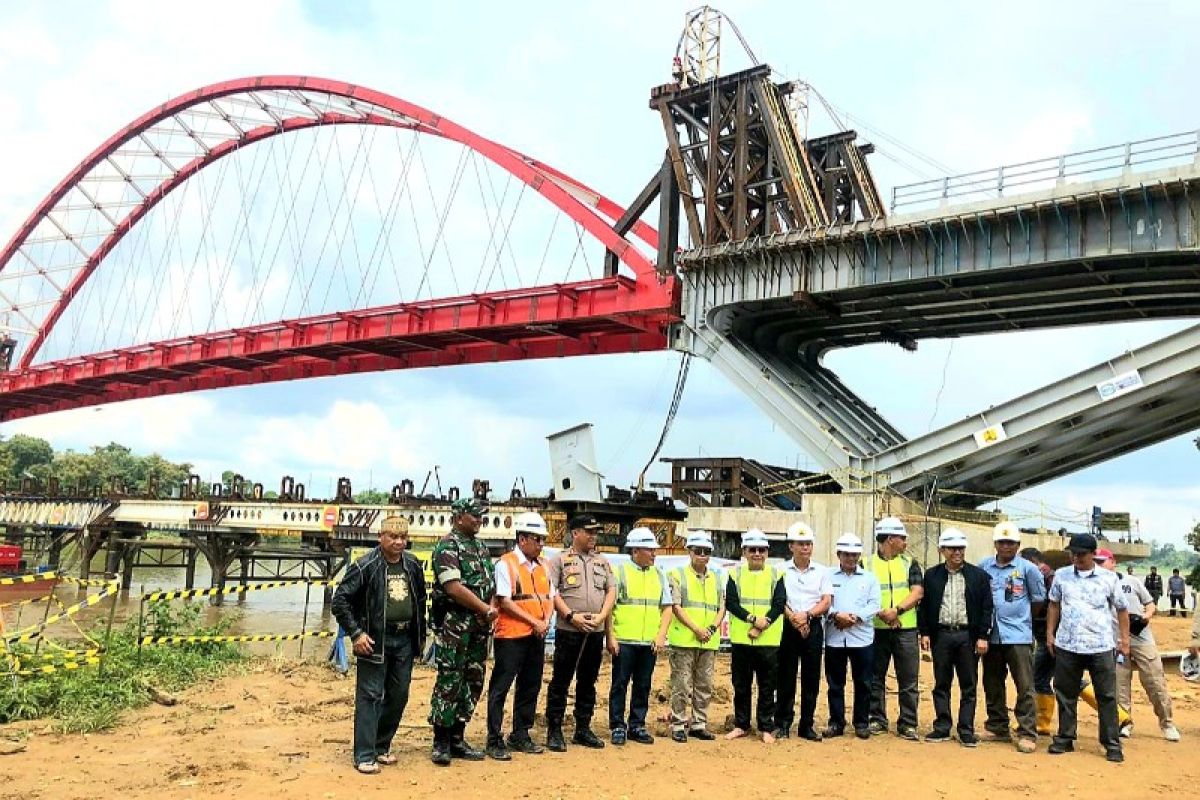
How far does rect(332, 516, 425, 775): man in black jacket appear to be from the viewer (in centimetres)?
595

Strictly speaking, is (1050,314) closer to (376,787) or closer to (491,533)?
(491,533)

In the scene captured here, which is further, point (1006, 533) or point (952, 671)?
point (1006, 533)

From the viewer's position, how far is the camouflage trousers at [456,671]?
6.12 m

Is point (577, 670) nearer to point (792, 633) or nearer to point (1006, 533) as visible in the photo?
point (792, 633)

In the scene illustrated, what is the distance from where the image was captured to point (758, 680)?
24.1ft

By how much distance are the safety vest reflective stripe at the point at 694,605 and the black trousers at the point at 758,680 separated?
0.84 ft

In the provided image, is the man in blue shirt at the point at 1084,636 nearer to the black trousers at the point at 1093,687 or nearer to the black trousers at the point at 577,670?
the black trousers at the point at 1093,687

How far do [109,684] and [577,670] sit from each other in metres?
4.64

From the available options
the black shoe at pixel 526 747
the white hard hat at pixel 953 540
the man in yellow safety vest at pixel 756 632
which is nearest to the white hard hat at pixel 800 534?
the man in yellow safety vest at pixel 756 632

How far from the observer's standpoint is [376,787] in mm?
5504

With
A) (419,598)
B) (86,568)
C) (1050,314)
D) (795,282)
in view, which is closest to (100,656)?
(419,598)

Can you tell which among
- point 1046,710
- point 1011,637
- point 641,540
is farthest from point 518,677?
point 1046,710

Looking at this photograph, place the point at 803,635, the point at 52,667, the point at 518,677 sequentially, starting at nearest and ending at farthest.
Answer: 1. the point at 518,677
2. the point at 803,635
3. the point at 52,667

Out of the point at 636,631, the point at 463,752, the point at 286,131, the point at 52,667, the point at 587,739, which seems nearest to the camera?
the point at 463,752
